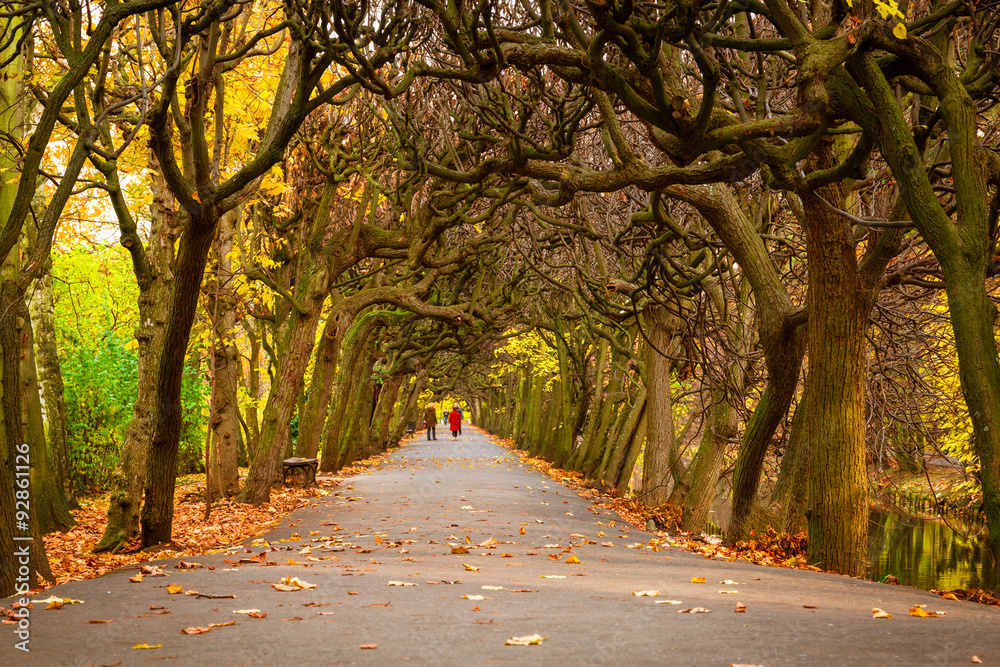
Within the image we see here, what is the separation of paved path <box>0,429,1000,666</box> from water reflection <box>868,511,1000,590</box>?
7941 millimetres

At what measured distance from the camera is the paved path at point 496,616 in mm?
4289

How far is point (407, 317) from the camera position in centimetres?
2420

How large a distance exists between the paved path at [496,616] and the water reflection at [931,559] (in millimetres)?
7941

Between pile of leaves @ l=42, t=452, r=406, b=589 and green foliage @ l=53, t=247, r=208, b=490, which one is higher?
green foliage @ l=53, t=247, r=208, b=490

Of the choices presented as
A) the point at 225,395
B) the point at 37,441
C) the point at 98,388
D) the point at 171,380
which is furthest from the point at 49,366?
the point at 171,380

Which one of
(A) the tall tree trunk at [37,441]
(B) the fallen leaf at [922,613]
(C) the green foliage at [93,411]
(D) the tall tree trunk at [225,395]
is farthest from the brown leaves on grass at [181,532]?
(B) the fallen leaf at [922,613]

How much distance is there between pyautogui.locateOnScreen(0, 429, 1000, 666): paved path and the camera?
4.29 meters

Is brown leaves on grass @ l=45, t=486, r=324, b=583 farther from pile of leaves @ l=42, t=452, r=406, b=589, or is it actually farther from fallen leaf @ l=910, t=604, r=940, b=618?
fallen leaf @ l=910, t=604, r=940, b=618

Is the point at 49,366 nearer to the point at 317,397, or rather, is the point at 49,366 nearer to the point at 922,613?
the point at 317,397

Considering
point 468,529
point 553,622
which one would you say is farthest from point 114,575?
point 468,529

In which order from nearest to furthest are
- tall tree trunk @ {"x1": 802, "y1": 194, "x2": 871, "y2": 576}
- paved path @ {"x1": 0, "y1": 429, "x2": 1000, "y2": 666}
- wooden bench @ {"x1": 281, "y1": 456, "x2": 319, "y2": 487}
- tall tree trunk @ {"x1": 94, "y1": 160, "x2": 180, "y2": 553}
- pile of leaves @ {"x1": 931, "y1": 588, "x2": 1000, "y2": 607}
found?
paved path @ {"x1": 0, "y1": 429, "x2": 1000, "y2": 666} → pile of leaves @ {"x1": 931, "y1": 588, "x2": 1000, "y2": 607} → tall tree trunk @ {"x1": 802, "y1": 194, "x2": 871, "y2": 576} → tall tree trunk @ {"x1": 94, "y1": 160, "x2": 180, "y2": 553} → wooden bench @ {"x1": 281, "y1": 456, "x2": 319, "y2": 487}

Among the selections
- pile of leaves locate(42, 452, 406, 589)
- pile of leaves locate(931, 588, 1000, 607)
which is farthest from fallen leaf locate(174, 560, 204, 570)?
pile of leaves locate(931, 588, 1000, 607)

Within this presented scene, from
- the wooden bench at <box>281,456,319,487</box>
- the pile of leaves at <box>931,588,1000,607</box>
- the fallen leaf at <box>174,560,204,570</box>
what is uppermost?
the pile of leaves at <box>931,588,1000,607</box>

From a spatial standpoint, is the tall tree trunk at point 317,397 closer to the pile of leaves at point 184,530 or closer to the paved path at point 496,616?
the pile of leaves at point 184,530
